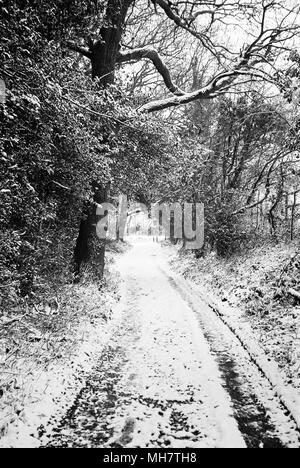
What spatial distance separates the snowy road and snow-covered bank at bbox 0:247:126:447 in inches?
8.2

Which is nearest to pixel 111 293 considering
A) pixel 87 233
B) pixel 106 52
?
pixel 87 233

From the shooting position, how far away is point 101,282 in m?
11.4

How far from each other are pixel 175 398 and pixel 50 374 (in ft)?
6.89

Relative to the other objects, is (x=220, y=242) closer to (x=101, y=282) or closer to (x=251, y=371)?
(x=101, y=282)

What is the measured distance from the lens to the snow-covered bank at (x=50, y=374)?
4.14m

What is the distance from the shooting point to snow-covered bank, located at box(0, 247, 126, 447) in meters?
4.14

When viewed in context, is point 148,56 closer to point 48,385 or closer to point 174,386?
point 174,386

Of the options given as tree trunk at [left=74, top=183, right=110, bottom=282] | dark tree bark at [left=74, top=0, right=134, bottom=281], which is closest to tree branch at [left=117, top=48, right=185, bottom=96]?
dark tree bark at [left=74, top=0, right=134, bottom=281]

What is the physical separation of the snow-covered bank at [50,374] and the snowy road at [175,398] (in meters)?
0.21

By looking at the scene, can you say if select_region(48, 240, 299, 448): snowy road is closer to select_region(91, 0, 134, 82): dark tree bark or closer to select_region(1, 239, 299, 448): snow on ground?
select_region(1, 239, 299, 448): snow on ground

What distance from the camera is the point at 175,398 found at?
497cm

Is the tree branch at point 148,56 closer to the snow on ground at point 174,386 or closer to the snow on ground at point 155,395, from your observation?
the snow on ground at point 174,386

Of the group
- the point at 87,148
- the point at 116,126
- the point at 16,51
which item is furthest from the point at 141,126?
the point at 16,51

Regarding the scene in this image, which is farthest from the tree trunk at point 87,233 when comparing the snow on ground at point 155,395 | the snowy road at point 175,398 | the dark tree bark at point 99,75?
the snowy road at point 175,398
